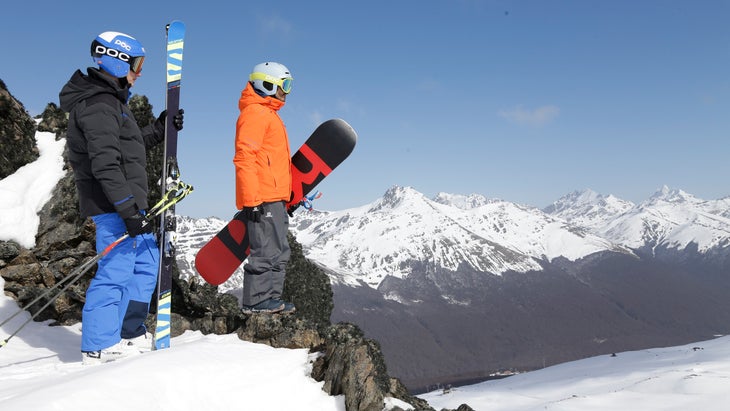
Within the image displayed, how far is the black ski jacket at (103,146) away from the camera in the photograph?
600 cm

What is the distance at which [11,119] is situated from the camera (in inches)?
492

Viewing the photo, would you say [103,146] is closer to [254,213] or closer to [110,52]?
[110,52]

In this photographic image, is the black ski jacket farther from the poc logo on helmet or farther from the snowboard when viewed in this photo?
the snowboard

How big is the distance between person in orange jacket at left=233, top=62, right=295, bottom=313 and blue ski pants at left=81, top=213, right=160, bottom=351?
4.82 feet

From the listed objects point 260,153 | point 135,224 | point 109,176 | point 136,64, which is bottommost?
point 135,224

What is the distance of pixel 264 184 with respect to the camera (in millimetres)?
7359

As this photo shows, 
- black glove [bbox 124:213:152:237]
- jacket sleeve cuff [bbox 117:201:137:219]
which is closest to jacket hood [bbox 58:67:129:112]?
jacket sleeve cuff [bbox 117:201:137:219]

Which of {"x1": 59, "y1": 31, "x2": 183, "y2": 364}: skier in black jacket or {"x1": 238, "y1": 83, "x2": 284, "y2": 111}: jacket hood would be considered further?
{"x1": 238, "y1": 83, "x2": 284, "y2": 111}: jacket hood

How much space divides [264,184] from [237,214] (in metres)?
1.80

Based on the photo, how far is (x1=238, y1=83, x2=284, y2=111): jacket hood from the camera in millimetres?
7727

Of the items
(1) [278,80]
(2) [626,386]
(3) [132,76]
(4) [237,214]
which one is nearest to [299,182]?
(4) [237,214]

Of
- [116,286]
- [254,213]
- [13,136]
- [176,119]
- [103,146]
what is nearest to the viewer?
[103,146]

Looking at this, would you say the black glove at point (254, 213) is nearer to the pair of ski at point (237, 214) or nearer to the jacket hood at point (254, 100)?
the pair of ski at point (237, 214)

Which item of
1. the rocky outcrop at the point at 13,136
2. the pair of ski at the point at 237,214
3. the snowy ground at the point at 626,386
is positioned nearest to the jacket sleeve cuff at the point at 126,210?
the pair of ski at the point at 237,214
